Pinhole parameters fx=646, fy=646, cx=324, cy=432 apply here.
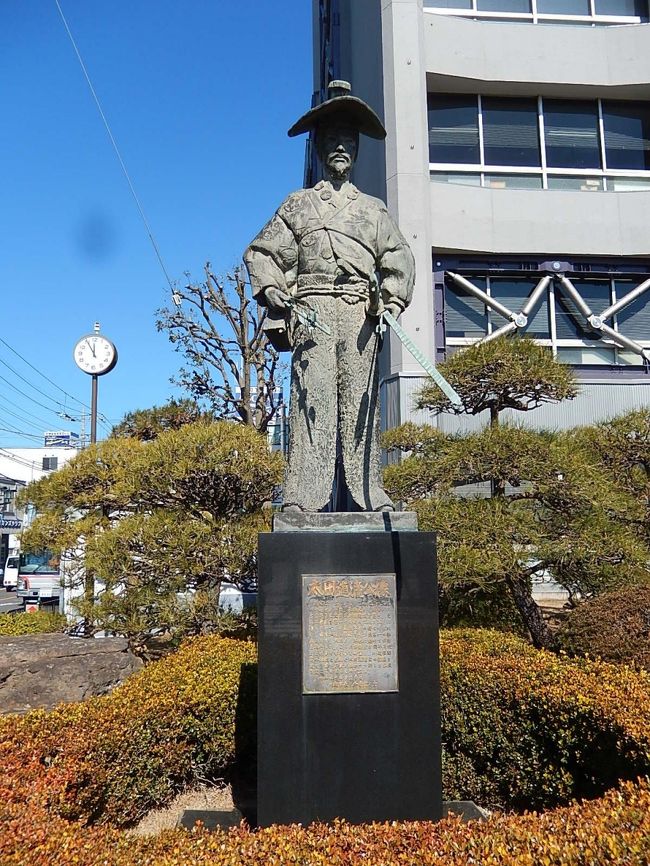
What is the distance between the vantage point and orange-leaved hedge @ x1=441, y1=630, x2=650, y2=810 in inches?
137

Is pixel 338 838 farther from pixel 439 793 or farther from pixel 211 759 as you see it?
pixel 211 759

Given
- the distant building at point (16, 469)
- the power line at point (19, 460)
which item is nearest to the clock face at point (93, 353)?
the distant building at point (16, 469)

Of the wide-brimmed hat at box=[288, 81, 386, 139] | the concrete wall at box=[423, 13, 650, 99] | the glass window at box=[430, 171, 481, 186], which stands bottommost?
the wide-brimmed hat at box=[288, 81, 386, 139]

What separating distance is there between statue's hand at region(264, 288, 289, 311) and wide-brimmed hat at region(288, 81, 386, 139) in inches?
43.7

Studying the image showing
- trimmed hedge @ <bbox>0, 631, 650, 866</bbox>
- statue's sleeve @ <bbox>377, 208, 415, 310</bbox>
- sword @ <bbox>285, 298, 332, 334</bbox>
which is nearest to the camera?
trimmed hedge @ <bbox>0, 631, 650, 866</bbox>

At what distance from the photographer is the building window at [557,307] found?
42.1 ft

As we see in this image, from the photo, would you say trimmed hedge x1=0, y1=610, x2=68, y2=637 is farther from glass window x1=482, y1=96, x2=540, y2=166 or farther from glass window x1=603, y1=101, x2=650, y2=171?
glass window x1=603, y1=101, x2=650, y2=171

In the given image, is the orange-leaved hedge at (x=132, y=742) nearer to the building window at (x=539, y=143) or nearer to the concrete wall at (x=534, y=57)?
the building window at (x=539, y=143)

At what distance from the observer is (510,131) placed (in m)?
13.4

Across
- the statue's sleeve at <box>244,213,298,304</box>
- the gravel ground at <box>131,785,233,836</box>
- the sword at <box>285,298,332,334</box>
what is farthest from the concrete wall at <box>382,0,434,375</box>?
the gravel ground at <box>131,785,233,836</box>

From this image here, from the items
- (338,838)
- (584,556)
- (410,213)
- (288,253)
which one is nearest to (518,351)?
(584,556)

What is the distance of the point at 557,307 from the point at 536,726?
10791 millimetres

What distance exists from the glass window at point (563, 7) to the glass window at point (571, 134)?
188 centimetres

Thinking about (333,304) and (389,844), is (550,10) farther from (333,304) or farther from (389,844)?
(389,844)
